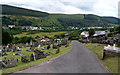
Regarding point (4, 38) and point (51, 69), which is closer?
point (51, 69)

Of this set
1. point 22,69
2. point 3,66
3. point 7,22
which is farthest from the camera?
point 7,22

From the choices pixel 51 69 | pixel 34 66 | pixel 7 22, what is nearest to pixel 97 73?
pixel 51 69

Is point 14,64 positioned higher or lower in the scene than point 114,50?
lower

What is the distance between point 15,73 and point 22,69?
3.77 feet

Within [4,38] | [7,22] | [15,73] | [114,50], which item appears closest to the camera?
[15,73]

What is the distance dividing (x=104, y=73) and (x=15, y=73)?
337 inches

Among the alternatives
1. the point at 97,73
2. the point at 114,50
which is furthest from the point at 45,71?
the point at 114,50

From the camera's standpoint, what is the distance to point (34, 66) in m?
14.3

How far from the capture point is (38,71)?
41.4 feet

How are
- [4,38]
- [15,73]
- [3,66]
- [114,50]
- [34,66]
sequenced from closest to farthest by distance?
[15,73] < [34,66] < [3,66] < [114,50] < [4,38]

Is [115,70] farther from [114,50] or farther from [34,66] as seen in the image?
[34,66]

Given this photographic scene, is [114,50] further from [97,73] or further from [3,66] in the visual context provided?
[3,66]

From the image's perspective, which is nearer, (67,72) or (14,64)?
(67,72)

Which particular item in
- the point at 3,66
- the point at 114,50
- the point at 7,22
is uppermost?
the point at 7,22
